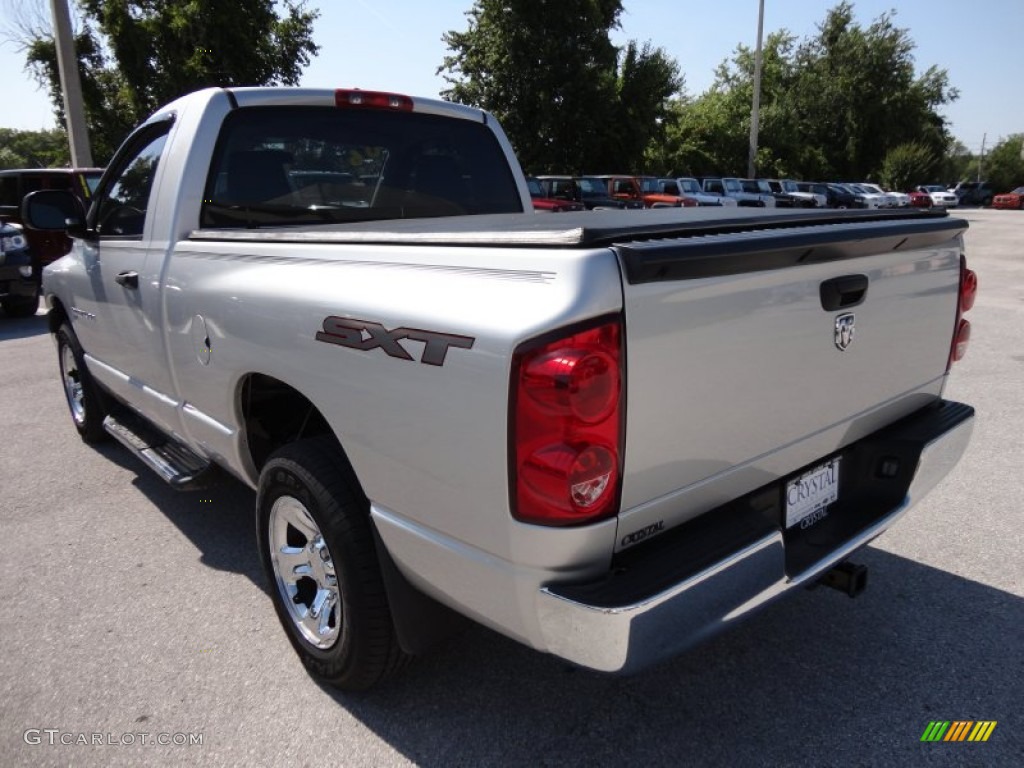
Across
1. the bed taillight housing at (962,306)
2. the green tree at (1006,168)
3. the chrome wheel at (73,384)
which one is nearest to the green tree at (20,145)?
the chrome wheel at (73,384)

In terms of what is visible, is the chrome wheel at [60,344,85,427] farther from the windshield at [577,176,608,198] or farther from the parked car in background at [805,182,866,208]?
the parked car in background at [805,182,866,208]

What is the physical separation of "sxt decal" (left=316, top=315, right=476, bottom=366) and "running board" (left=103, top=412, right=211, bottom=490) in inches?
55.9

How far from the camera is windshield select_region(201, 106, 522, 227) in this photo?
129 inches

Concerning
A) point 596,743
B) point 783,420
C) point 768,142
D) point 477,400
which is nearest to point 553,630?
point 477,400

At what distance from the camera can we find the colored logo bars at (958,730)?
7.45 ft

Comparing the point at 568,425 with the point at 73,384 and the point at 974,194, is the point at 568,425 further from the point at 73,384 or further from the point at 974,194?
the point at 974,194

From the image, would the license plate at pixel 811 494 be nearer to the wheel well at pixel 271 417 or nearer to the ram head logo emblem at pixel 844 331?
the ram head logo emblem at pixel 844 331

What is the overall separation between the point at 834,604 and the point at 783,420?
1.29 metres

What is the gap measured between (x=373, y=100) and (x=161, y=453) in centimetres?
199

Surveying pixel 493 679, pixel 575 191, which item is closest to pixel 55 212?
pixel 493 679

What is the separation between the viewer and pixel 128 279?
11.1 ft

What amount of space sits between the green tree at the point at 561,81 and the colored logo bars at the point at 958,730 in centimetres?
2944

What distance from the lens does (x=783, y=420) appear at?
214 cm

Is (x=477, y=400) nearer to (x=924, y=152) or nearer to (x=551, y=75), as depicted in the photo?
(x=551, y=75)
